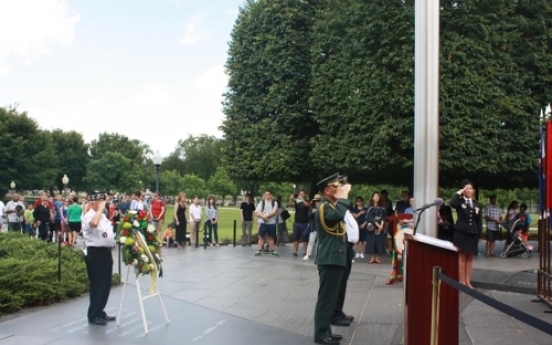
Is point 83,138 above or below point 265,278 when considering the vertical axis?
above

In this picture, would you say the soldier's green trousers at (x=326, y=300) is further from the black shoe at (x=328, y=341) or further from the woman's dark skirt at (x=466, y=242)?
the woman's dark skirt at (x=466, y=242)

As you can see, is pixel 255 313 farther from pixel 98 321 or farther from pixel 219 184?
pixel 219 184

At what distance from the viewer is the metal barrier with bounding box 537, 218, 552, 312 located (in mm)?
9484

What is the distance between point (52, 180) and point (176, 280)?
60.5 metres

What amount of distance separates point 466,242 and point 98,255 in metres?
6.65

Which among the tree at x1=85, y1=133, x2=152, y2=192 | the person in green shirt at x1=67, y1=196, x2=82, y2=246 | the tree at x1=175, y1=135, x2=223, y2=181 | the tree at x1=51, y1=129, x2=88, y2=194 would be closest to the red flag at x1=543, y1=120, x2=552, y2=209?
the person in green shirt at x1=67, y1=196, x2=82, y2=246

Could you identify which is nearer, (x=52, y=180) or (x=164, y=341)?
(x=164, y=341)

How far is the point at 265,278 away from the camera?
13.1 metres

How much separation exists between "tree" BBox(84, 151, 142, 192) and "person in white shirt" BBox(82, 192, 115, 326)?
77.1 meters

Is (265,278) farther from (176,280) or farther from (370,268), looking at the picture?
(370,268)

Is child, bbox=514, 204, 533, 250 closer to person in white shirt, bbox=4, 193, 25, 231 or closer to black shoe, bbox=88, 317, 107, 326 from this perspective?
black shoe, bbox=88, 317, 107, 326

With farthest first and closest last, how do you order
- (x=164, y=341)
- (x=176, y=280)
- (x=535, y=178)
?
1. (x=535, y=178)
2. (x=176, y=280)
3. (x=164, y=341)

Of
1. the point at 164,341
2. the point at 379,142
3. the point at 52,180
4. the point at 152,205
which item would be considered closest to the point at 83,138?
the point at 52,180

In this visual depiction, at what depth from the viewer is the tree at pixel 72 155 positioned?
273 feet
